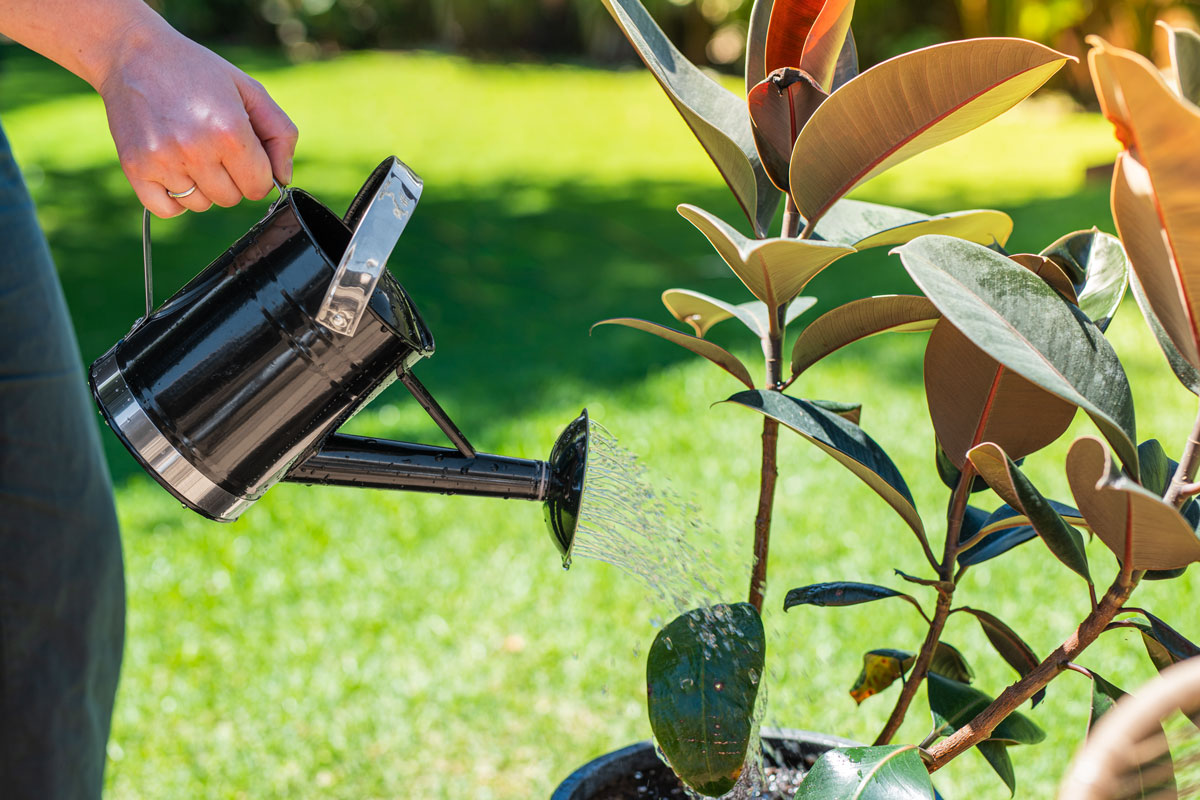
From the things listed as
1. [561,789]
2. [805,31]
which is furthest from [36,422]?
[805,31]

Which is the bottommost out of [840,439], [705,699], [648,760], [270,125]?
[648,760]

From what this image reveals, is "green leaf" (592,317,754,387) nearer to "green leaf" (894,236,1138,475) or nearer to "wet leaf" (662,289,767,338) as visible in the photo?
"wet leaf" (662,289,767,338)

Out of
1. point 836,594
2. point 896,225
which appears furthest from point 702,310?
point 836,594

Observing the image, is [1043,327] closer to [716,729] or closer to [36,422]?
[716,729]

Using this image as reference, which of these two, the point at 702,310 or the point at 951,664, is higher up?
the point at 702,310

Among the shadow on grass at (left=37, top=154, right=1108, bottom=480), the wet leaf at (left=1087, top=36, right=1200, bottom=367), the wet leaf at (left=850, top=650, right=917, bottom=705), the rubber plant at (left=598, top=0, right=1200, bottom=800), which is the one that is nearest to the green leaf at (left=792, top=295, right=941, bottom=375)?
the rubber plant at (left=598, top=0, right=1200, bottom=800)

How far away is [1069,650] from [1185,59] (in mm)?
471

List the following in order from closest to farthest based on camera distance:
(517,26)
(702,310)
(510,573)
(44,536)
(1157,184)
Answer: (1157,184)
(702,310)
(44,536)
(510,573)
(517,26)

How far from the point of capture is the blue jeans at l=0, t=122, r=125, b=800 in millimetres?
1304

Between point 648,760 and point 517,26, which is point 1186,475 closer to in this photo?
point 648,760

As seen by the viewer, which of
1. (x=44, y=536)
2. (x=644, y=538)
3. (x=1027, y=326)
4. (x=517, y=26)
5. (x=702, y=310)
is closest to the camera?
(x=1027, y=326)

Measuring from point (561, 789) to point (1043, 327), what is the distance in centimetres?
69

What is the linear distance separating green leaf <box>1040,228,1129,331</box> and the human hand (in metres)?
0.70

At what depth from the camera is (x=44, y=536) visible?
4.43 ft
